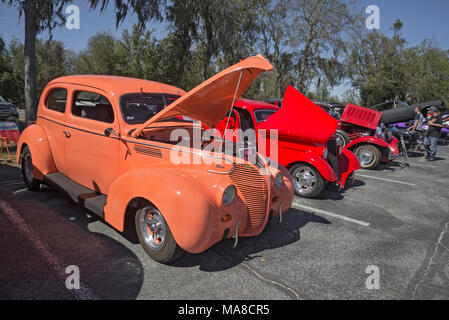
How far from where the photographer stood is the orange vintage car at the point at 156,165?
2721 mm

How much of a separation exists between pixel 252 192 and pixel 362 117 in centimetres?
731

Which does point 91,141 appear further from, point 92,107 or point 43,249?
point 43,249

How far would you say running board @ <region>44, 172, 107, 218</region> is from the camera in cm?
344

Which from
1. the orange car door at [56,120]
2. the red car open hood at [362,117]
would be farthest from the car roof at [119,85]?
the red car open hood at [362,117]

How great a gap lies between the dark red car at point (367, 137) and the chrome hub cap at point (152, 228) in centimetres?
689

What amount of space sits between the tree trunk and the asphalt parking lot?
596 cm

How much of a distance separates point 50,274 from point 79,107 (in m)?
2.44

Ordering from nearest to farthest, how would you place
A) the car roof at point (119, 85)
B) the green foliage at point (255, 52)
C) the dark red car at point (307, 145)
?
the car roof at point (119, 85)
the dark red car at point (307, 145)
the green foliage at point (255, 52)

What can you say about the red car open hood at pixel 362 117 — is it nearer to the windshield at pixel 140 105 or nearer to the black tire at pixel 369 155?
the black tire at pixel 369 155

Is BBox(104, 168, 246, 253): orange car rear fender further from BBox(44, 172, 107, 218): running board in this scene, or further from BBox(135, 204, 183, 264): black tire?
BBox(44, 172, 107, 218): running board

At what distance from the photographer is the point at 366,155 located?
27.3 ft

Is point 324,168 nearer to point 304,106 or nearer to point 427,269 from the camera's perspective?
point 304,106

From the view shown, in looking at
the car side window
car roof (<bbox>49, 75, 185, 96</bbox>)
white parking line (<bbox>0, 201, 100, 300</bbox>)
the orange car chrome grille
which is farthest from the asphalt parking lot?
car roof (<bbox>49, 75, 185, 96</bbox>)
